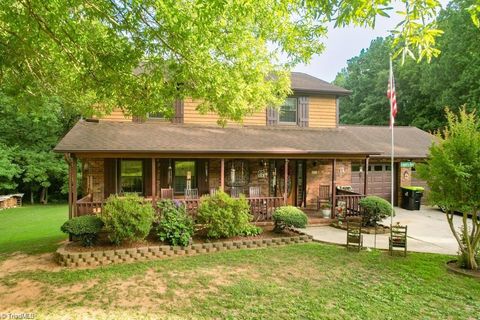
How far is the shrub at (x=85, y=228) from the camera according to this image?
7863mm

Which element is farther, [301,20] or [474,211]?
[301,20]

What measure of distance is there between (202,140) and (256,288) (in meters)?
6.64

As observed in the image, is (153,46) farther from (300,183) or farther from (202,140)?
(300,183)

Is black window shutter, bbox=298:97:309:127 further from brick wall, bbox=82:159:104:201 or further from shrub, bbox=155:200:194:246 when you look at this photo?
brick wall, bbox=82:159:104:201

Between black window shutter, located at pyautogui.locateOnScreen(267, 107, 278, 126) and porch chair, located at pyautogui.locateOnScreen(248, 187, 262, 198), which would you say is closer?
porch chair, located at pyautogui.locateOnScreen(248, 187, 262, 198)

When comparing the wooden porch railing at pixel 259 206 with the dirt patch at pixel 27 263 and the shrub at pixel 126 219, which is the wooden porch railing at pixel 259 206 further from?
the dirt patch at pixel 27 263

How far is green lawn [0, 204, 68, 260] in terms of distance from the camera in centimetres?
910

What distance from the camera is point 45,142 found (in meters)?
22.8

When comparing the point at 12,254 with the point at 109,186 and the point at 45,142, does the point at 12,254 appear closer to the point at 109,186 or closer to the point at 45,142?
the point at 109,186

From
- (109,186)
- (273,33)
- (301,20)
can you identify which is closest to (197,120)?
(109,186)

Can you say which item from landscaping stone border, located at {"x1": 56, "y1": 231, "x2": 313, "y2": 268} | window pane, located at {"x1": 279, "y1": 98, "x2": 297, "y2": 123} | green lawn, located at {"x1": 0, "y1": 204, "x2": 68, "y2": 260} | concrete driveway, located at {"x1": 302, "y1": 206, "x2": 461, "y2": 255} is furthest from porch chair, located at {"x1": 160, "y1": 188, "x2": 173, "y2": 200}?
window pane, located at {"x1": 279, "y1": 98, "x2": 297, "y2": 123}

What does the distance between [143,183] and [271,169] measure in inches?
206

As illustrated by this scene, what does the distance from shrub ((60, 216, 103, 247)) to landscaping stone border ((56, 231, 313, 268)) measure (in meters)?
0.47

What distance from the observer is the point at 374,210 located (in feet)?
34.0
